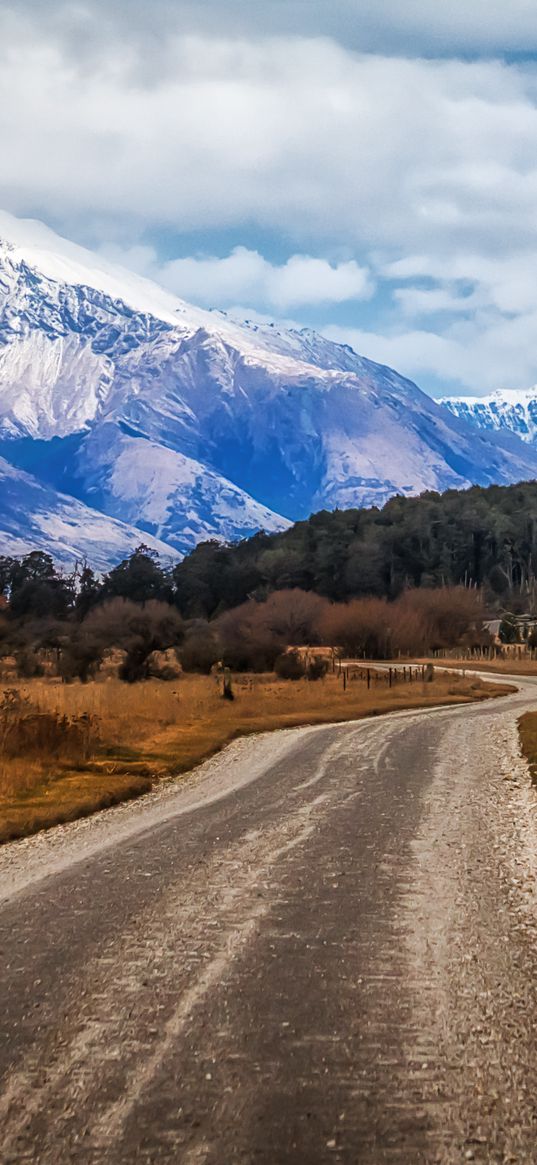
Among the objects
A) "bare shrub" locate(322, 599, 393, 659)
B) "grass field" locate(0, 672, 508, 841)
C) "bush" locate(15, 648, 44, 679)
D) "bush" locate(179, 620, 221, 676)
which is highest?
"bare shrub" locate(322, 599, 393, 659)

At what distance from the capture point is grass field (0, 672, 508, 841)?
1786 cm

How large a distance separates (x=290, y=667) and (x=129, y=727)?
99.2ft

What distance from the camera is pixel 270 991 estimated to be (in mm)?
7352

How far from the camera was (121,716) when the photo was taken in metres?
31.8

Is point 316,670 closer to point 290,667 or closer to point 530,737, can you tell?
point 290,667

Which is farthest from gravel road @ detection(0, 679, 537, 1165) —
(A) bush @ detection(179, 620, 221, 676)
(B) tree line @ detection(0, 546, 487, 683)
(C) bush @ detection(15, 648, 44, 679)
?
(C) bush @ detection(15, 648, 44, 679)

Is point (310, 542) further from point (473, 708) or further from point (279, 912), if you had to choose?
point (279, 912)

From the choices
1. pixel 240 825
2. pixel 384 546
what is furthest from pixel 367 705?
pixel 384 546

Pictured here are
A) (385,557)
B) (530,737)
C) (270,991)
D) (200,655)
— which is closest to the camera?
(270,991)

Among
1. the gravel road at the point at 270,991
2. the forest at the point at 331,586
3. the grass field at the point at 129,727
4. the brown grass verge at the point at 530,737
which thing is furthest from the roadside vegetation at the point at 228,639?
the brown grass verge at the point at 530,737

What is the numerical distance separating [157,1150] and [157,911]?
4.55 m

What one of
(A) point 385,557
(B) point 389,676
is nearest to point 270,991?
(B) point 389,676

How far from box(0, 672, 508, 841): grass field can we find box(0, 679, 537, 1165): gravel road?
2984mm

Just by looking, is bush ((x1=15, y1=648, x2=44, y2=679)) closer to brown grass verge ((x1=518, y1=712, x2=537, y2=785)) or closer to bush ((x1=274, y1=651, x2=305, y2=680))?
bush ((x1=274, y1=651, x2=305, y2=680))
